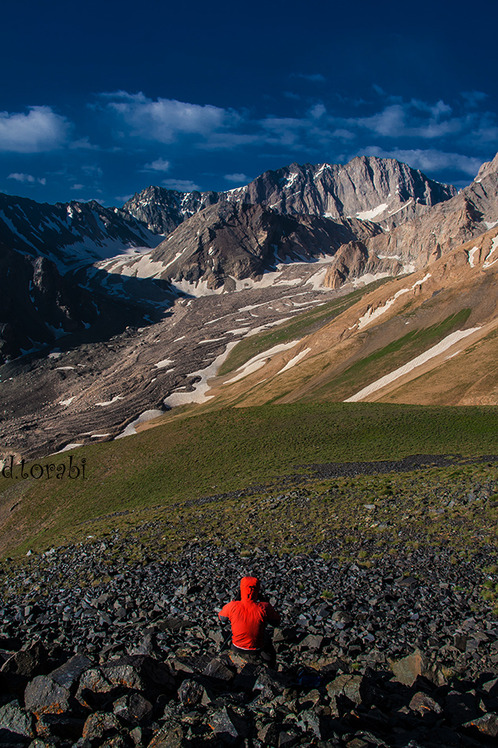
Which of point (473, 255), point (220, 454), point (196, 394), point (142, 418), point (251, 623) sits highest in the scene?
point (473, 255)

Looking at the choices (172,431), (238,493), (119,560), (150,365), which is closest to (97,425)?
(150,365)

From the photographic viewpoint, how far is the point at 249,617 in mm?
11172

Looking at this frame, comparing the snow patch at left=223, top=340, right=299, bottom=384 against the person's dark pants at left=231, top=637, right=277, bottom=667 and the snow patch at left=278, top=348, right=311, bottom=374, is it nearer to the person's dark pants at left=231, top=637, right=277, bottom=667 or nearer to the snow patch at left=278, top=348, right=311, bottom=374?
the snow patch at left=278, top=348, right=311, bottom=374

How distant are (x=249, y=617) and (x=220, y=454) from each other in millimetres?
38337

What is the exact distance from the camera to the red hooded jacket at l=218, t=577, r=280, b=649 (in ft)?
36.3

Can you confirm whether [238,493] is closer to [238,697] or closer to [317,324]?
[238,697]

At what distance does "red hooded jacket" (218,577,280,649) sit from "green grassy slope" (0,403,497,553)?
2269 cm

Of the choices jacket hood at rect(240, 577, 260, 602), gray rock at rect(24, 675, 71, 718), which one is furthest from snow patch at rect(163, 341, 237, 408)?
gray rock at rect(24, 675, 71, 718)

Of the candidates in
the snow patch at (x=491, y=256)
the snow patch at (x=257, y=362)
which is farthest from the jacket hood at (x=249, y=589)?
the snow patch at (x=257, y=362)

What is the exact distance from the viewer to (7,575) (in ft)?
76.4

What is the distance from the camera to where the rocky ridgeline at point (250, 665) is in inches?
Result: 309

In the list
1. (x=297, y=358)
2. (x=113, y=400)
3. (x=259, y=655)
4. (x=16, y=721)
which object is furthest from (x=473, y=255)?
(x=16, y=721)

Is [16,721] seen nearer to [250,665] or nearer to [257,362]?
[250,665]

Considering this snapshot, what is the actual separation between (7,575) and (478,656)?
72.3 ft
